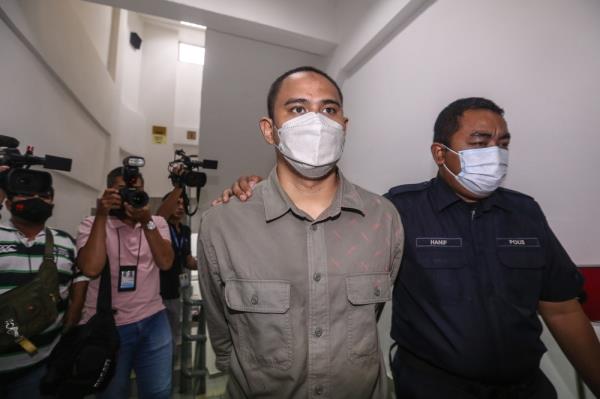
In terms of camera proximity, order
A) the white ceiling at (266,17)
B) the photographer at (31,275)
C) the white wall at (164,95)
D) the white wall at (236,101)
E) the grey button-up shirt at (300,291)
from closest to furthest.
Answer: the grey button-up shirt at (300,291) → the photographer at (31,275) → the white ceiling at (266,17) → the white wall at (236,101) → the white wall at (164,95)

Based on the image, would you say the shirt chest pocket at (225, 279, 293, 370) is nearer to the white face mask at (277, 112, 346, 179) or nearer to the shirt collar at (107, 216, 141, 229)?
the white face mask at (277, 112, 346, 179)

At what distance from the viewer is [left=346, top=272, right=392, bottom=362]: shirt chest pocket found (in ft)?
2.97

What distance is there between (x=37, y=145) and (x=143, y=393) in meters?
2.06

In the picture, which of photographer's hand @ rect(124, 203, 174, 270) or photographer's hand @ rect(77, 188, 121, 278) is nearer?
photographer's hand @ rect(77, 188, 121, 278)

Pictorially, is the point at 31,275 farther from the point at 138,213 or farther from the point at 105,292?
the point at 138,213

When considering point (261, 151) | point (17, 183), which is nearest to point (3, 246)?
point (17, 183)

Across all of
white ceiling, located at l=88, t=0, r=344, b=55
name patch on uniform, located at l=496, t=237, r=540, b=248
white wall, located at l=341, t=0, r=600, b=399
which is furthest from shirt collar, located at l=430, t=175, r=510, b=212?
white ceiling, located at l=88, t=0, r=344, b=55

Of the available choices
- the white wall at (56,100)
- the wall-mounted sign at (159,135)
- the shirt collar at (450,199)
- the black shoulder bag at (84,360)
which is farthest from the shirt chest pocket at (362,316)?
the wall-mounted sign at (159,135)

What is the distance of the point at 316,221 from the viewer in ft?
3.23

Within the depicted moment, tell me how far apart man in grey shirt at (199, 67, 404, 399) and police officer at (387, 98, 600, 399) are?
0.71 feet

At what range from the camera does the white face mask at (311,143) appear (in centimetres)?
103

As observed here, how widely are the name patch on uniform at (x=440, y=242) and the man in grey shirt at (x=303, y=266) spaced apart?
142 mm

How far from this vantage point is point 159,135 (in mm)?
5309

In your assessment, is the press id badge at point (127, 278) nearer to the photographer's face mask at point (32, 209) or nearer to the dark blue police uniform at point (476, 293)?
the photographer's face mask at point (32, 209)
